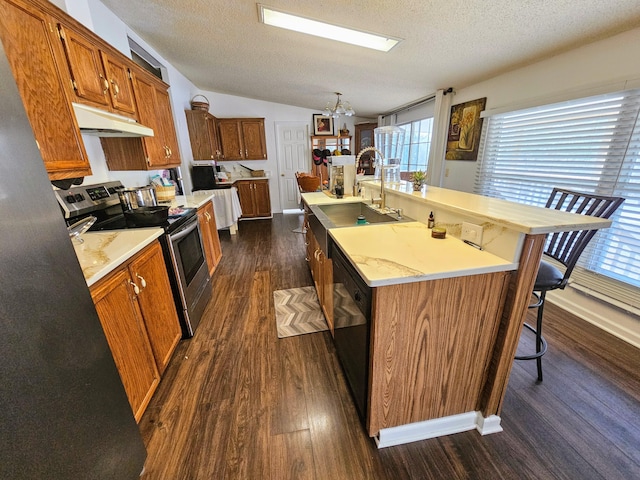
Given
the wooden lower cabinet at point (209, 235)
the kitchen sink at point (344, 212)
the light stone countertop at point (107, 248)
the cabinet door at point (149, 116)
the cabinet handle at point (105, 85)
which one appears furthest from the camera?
the wooden lower cabinet at point (209, 235)

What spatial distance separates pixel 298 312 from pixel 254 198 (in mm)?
3947

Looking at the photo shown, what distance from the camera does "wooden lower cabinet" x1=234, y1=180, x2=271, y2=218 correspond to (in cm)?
562

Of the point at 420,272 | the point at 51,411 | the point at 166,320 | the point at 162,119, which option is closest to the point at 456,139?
the point at 420,272

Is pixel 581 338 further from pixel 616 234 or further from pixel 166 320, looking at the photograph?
pixel 166 320

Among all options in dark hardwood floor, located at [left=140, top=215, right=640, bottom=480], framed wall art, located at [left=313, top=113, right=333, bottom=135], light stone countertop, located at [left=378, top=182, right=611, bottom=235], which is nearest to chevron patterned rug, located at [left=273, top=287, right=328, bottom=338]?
dark hardwood floor, located at [left=140, top=215, right=640, bottom=480]

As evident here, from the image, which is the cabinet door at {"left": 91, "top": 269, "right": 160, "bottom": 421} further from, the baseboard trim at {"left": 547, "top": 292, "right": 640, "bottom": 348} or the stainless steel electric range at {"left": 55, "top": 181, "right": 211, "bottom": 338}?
the baseboard trim at {"left": 547, "top": 292, "right": 640, "bottom": 348}

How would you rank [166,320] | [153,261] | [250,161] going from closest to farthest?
[153,261] < [166,320] < [250,161]

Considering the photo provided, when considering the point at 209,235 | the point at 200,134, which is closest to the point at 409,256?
the point at 209,235

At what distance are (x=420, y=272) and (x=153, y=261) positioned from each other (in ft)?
5.18

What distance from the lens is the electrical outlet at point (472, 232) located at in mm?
1257

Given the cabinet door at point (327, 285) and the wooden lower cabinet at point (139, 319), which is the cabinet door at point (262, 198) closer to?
the cabinet door at point (327, 285)

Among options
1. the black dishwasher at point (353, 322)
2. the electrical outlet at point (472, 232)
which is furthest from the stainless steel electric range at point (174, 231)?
the electrical outlet at point (472, 232)

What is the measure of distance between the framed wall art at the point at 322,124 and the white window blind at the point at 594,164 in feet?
13.3

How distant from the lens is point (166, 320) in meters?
1.75
